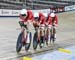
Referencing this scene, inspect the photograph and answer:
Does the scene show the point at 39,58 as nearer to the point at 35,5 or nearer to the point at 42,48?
the point at 42,48

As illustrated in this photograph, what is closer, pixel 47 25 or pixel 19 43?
pixel 19 43

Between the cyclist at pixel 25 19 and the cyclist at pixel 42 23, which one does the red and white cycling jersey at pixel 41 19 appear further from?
the cyclist at pixel 25 19

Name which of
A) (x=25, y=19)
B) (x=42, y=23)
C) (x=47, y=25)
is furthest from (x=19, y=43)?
(x=47, y=25)

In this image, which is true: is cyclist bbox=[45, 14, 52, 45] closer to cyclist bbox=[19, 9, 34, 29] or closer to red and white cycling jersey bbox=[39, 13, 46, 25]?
red and white cycling jersey bbox=[39, 13, 46, 25]

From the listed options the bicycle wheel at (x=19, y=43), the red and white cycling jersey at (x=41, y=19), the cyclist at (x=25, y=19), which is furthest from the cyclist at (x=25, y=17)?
the red and white cycling jersey at (x=41, y=19)

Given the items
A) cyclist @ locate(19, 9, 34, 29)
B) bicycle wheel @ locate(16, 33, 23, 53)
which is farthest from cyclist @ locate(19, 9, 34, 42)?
bicycle wheel @ locate(16, 33, 23, 53)

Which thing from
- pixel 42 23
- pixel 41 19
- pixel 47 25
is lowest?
pixel 47 25

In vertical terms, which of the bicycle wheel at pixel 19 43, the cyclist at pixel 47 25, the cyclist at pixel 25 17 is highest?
the cyclist at pixel 25 17

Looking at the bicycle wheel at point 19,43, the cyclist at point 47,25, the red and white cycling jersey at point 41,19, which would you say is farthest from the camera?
the cyclist at point 47,25

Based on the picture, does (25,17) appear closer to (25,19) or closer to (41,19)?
(25,19)

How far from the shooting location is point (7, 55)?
12664 mm

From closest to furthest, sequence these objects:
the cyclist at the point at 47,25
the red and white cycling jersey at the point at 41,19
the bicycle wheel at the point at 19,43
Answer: the bicycle wheel at the point at 19,43, the red and white cycling jersey at the point at 41,19, the cyclist at the point at 47,25

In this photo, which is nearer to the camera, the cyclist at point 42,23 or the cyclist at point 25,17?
the cyclist at point 25,17

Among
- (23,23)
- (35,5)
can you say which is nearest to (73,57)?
(23,23)
